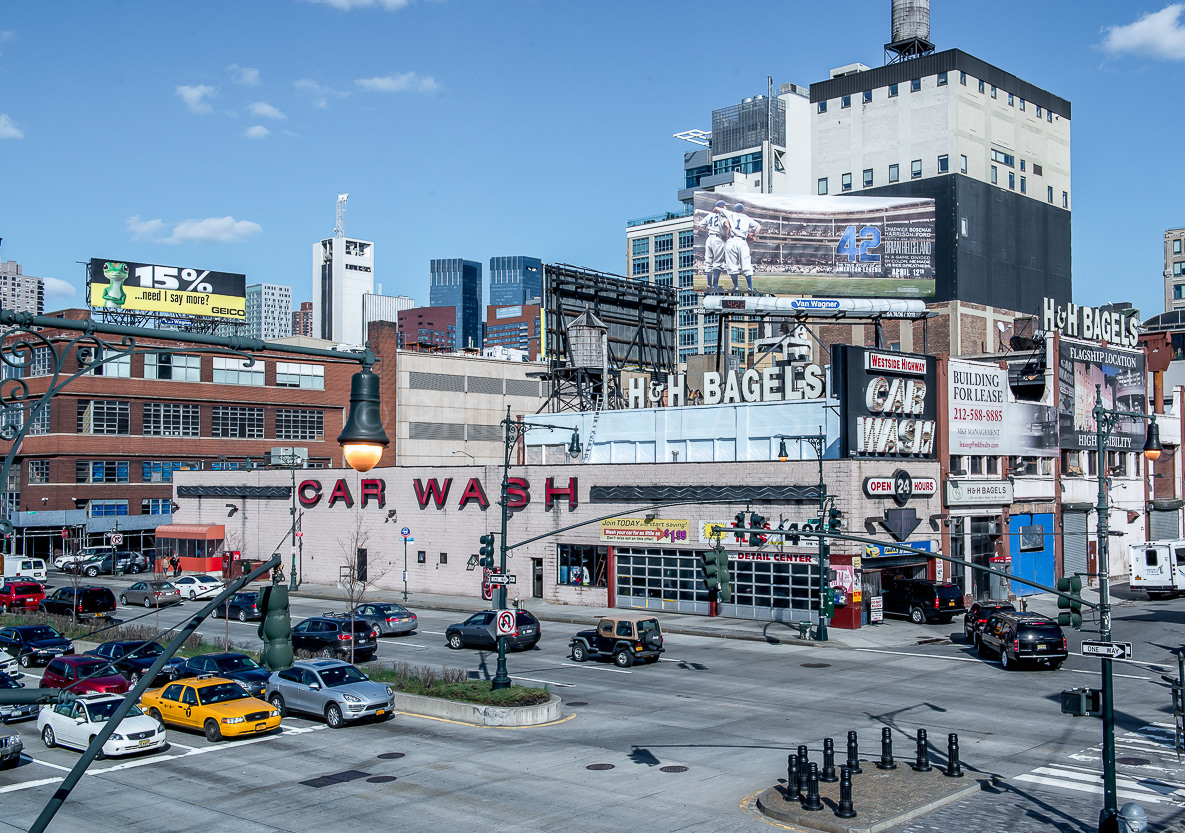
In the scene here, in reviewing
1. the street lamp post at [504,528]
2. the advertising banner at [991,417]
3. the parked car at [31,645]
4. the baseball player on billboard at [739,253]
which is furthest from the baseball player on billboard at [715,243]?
the parked car at [31,645]

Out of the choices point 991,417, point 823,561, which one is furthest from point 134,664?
point 991,417

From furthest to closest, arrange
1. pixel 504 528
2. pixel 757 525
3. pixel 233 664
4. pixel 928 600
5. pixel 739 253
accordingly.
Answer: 1. pixel 739 253
2. pixel 757 525
3. pixel 928 600
4. pixel 233 664
5. pixel 504 528

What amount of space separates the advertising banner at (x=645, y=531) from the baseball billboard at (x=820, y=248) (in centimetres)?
1729

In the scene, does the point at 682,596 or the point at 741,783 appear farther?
the point at 682,596

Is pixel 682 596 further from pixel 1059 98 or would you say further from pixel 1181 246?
pixel 1181 246

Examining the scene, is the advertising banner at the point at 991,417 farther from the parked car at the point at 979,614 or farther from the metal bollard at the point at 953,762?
the metal bollard at the point at 953,762

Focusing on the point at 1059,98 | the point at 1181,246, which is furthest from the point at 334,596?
the point at 1181,246

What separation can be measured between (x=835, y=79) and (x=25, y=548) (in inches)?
3342

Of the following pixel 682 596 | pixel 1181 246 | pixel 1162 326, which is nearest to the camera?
pixel 682 596

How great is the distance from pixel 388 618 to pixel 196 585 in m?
19.4

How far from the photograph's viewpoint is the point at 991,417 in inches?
2397

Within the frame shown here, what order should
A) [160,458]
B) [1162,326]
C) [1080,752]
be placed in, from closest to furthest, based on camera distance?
[1080,752], [160,458], [1162,326]

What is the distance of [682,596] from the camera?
56.2 meters

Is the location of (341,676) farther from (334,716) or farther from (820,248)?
(820,248)
